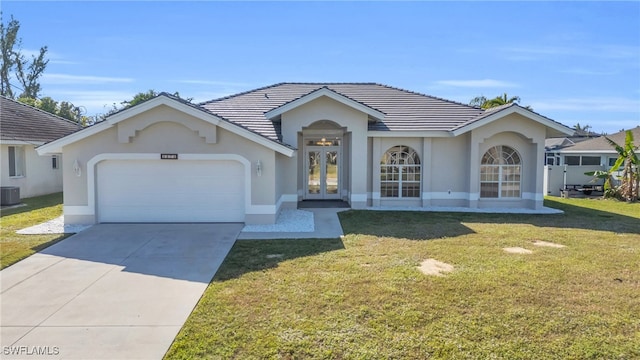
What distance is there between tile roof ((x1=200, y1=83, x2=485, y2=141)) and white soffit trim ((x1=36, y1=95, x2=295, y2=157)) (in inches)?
115

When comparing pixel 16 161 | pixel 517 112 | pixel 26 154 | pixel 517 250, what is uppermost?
pixel 517 112

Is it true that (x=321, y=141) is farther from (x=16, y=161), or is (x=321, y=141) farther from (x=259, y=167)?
(x=16, y=161)

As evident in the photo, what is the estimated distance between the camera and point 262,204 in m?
12.2

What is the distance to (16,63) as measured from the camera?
44844 mm

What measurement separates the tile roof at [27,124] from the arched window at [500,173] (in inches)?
701

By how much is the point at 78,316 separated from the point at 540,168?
16.4 m

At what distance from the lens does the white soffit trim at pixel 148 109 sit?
11.5 metres

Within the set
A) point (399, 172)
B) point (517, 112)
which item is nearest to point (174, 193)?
point (399, 172)

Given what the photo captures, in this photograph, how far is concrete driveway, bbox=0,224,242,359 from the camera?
483 cm

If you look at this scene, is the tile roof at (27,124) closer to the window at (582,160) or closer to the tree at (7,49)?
the tree at (7,49)

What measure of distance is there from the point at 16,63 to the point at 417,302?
5595 centimetres

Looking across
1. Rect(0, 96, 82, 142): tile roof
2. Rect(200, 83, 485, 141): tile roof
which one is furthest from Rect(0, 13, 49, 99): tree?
Rect(200, 83, 485, 141): tile roof

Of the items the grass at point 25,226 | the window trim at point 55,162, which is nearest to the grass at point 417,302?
the grass at point 25,226

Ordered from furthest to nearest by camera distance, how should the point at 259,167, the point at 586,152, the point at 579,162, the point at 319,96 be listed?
1. the point at 579,162
2. the point at 586,152
3. the point at 319,96
4. the point at 259,167
